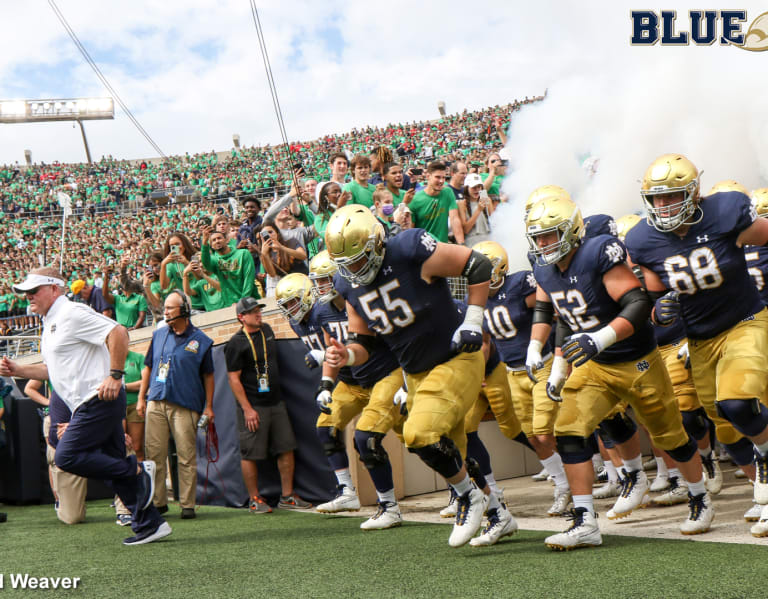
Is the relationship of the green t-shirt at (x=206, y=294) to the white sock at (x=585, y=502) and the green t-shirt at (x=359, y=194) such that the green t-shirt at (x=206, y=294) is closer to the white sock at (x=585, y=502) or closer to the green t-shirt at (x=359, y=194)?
the green t-shirt at (x=359, y=194)

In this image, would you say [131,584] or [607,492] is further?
[607,492]

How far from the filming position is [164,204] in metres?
34.8

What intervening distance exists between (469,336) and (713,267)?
149 cm

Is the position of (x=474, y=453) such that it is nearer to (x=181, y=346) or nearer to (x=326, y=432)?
(x=326, y=432)

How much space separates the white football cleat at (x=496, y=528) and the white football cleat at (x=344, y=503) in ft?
6.94

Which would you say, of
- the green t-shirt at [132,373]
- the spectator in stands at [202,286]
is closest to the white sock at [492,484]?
the green t-shirt at [132,373]

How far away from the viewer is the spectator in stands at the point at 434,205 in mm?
8602

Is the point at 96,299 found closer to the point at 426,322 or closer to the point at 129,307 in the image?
the point at 129,307

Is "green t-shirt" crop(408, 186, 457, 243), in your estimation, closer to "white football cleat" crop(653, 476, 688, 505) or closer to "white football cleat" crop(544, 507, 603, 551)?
"white football cleat" crop(653, 476, 688, 505)

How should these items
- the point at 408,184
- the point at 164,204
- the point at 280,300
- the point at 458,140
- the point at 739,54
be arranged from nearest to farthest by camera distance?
the point at 280,300, the point at 408,184, the point at 739,54, the point at 458,140, the point at 164,204

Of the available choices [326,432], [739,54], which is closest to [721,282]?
[326,432]

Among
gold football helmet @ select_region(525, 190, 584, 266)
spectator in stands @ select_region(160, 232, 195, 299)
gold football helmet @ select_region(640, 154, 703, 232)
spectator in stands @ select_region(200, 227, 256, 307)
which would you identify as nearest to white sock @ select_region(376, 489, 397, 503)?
gold football helmet @ select_region(525, 190, 584, 266)

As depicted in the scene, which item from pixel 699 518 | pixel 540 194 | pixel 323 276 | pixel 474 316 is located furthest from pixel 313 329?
pixel 699 518

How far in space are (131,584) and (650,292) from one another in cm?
332
